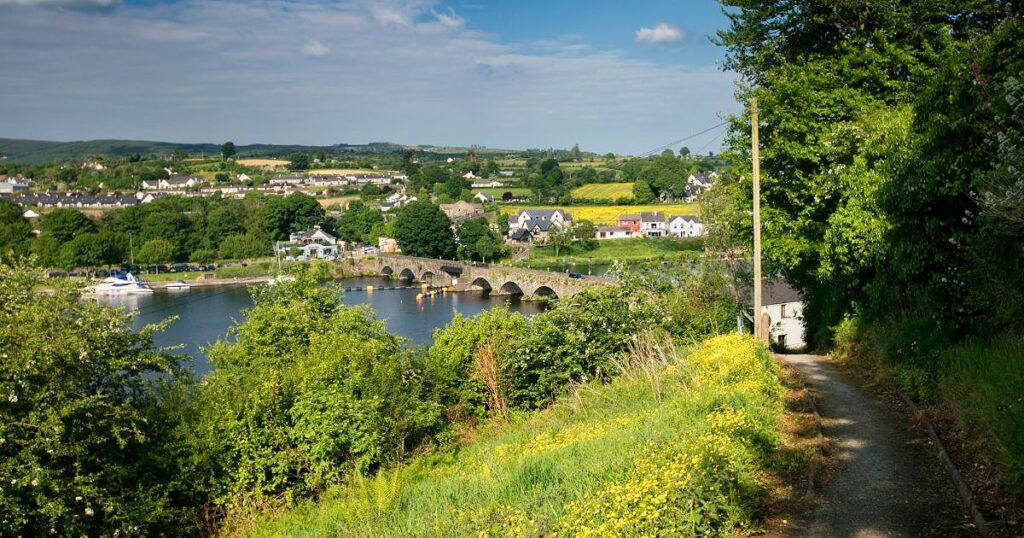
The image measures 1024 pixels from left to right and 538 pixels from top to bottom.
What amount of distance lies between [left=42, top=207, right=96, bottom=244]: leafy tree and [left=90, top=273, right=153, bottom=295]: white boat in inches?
514

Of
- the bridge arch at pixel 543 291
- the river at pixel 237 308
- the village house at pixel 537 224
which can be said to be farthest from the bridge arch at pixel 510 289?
the village house at pixel 537 224

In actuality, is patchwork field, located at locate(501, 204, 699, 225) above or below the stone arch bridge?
above

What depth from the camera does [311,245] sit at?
285 ft

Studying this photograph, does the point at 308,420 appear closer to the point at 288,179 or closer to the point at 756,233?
the point at 756,233

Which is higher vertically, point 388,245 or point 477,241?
point 477,241

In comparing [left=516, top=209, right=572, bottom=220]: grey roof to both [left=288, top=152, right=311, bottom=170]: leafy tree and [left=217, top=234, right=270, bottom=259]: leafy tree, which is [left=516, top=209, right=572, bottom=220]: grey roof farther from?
[left=288, top=152, right=311, bottom=170]: leafy tree

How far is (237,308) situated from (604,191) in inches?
2637

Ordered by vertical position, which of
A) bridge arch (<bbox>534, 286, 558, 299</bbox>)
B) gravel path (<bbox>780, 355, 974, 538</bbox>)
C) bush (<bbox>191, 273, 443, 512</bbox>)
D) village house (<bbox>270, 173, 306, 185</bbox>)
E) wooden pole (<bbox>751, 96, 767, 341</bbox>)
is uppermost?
village house (<bbox>270, 173, 306, 185</bbox>)

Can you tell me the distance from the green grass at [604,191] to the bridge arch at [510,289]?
45530mm

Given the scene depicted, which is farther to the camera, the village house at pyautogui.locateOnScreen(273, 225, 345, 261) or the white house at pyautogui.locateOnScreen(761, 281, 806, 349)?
the village house at pyautogui.locateOnScreen(273, 225, 345, 261)

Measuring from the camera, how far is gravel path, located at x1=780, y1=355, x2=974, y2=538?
223 inches

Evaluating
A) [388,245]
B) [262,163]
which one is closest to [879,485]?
[388,245]

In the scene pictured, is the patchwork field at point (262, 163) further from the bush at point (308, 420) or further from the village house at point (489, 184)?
the bush at point (308, 420)

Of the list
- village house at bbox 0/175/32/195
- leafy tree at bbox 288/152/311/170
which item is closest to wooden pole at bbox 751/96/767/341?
village house at bbox 0/175/32/195
